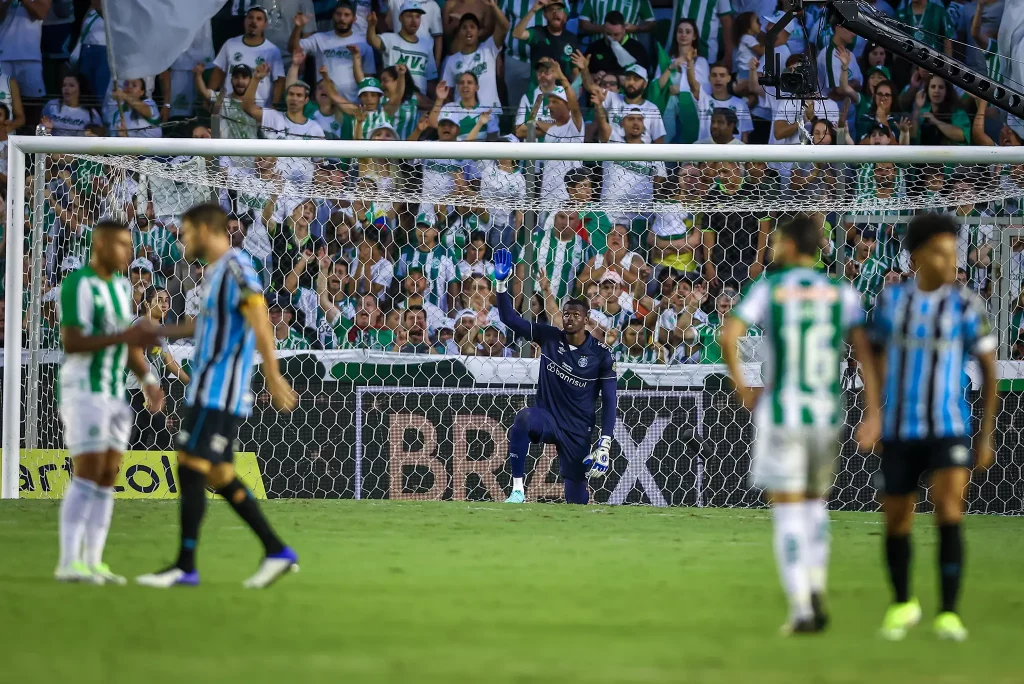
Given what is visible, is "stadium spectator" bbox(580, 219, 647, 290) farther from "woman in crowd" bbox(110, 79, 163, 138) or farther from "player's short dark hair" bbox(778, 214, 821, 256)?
"player's short dark hair" bbox(778, 214, 821, 256)

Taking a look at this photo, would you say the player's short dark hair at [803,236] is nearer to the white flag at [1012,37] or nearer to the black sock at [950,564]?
the black sock at [950,564]

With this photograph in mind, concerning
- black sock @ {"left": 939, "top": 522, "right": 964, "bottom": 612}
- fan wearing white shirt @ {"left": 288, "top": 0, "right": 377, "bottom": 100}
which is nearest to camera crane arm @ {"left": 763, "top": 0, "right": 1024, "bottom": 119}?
fan wearing white shirt @ {"left": 288, "top": 0, "right": 377, "bottom": 100}

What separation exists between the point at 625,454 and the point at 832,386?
6632 millimetres

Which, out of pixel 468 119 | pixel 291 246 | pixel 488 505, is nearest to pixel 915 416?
pixel 488 505

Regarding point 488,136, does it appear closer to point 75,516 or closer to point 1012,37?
point 1012,37

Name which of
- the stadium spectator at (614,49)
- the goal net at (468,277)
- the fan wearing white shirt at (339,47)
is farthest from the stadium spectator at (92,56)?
the stadium spectator at (614,49)

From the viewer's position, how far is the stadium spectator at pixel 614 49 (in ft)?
47.5

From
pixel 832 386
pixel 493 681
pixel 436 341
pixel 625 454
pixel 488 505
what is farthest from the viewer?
pixel 436 341

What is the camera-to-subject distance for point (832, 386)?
464cm

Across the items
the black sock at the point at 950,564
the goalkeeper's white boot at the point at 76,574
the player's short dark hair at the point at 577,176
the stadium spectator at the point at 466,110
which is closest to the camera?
the black sock at the point at 950,564

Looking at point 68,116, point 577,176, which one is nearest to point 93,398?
point 577,176

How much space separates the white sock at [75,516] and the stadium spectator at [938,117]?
10.0 metres

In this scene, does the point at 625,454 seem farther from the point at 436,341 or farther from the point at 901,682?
Result: the point at 901,682

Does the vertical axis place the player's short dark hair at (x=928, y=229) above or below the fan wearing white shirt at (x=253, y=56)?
below
